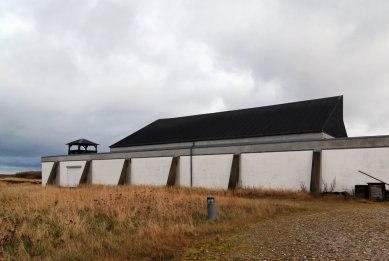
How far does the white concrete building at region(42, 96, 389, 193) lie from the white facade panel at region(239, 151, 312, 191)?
59mm

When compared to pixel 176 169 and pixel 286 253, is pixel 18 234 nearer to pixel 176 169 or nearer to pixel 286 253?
pixel 286 253

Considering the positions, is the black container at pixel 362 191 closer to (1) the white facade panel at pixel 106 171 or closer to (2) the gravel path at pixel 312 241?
(2) the gravel path at pixel 312 241

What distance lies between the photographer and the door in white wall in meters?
35.2

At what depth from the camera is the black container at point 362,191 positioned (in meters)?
18.8

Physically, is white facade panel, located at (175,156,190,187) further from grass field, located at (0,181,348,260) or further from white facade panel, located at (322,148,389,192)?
grass field, located at (0,181,348,260)

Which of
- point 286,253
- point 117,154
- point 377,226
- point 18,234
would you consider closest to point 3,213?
point 18,234

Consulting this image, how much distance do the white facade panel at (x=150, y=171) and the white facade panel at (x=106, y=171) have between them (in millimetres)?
1598

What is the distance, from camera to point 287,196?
20094mm

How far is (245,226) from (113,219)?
3907 mm

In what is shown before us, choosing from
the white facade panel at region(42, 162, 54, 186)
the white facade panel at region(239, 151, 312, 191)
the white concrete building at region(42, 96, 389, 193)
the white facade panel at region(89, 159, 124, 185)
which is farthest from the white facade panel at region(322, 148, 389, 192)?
the white facade panel at region(42, 162, 54, 186)

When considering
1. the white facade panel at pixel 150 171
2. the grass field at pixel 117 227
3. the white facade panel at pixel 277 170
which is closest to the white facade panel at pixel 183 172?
the white facade panel at pixel 150 171

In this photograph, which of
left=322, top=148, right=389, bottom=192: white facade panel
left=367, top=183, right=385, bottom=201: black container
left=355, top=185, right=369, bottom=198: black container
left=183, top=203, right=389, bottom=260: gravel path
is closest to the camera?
left=183, top=203, right=389, bottom=260: gravel path

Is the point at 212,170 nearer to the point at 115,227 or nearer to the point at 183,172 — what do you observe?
the point at 183,172

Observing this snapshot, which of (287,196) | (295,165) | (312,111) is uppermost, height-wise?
(312,111)
